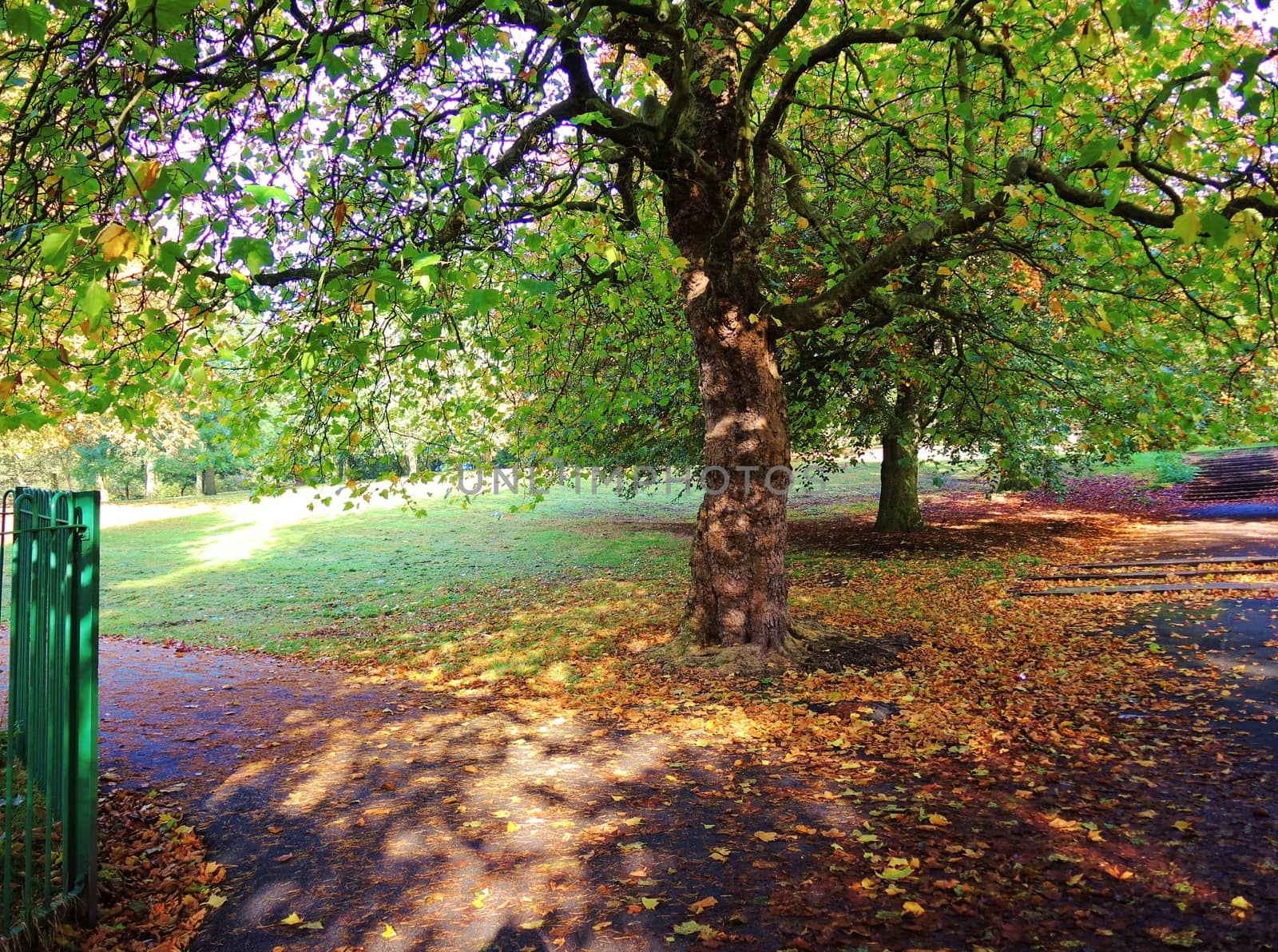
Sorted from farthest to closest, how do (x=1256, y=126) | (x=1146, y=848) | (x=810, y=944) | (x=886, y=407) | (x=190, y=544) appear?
(x=190, y=544), (x=886, y=407), (x=1256, y=126), (x=1146, y=848), (x=810, y=944)

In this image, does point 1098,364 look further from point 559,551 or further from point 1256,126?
point 559,551

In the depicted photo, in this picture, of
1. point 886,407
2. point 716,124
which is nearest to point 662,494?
point 886,407

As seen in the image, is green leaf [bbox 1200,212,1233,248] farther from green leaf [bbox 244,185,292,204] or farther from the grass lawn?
green leaf [bbox 244,185,292,204]

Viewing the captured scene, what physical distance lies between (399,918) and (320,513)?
29.3 meters

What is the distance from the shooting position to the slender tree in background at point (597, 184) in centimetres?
423

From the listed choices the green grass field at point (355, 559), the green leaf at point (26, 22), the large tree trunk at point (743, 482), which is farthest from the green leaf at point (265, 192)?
the green grass field at point (355, 559)

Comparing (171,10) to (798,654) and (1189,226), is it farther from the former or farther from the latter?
(798,654)

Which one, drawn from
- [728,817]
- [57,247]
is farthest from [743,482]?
[57,247]

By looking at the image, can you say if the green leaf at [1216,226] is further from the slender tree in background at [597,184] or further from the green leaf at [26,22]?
the green leaf at [26,22]

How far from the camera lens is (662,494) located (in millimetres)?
33750

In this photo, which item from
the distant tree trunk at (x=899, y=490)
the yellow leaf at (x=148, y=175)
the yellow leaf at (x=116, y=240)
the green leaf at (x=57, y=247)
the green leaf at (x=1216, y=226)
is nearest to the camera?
the green leaf at (x=57, y=247)

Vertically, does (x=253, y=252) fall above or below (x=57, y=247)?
above

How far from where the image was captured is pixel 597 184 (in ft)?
24.7

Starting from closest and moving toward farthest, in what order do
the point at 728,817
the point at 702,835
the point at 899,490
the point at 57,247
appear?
the point at 57,247 < the point at 702,835 < the point at 728,817 < the point at 899,490
